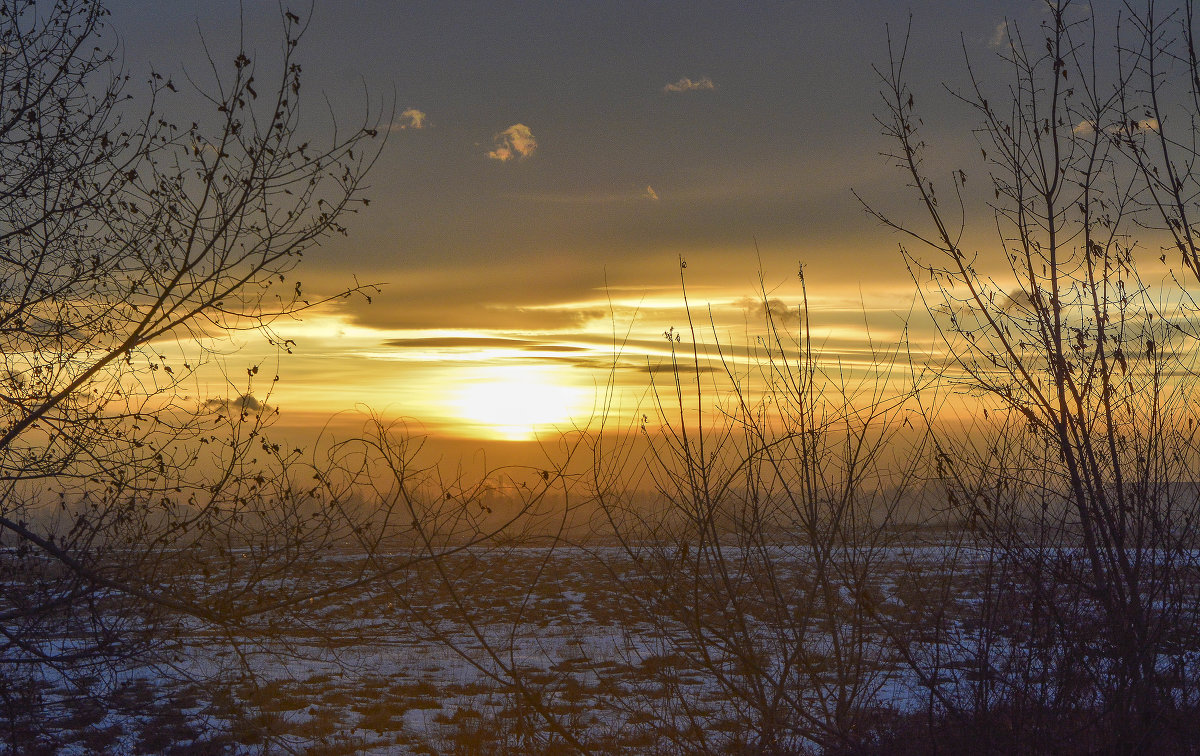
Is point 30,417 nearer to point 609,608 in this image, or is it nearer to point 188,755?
point 188,755

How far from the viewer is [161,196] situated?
524 centimetres

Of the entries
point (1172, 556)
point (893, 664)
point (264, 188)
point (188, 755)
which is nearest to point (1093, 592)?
point (1172, 556)

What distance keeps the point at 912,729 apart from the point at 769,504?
8.89 feet

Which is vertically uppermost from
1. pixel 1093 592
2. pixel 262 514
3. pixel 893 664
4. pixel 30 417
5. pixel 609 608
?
pixel 30 417

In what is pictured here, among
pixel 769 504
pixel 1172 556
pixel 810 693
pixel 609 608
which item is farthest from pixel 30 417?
pixel 609 608

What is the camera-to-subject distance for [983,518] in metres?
4.79

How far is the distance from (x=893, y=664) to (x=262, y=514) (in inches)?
175

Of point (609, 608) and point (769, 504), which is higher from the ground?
point (769, 504)

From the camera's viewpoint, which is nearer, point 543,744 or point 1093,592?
point 1093,592

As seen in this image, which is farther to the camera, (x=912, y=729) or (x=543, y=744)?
(x=543, y=744)

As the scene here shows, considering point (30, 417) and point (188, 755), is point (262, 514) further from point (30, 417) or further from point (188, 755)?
point (188, 755)

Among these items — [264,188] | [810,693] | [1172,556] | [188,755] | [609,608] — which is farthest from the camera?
[609,608]

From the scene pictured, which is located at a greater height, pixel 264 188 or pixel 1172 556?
pixel 264 188

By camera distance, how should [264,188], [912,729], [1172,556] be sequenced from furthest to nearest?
[912,729], [264,188], [1172,556]
